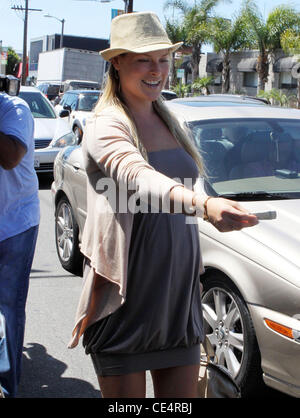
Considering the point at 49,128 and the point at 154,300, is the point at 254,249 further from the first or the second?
the point at 49,128

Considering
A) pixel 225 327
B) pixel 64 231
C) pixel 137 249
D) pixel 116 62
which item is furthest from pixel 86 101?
pixel 137 249

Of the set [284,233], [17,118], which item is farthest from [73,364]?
[17,118]

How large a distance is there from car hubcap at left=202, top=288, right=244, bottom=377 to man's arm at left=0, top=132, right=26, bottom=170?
1526 millimetres

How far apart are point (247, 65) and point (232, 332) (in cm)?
3221

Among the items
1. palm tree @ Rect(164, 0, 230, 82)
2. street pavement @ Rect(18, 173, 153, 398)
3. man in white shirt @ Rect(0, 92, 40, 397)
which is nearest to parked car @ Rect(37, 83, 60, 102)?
palm tree @ Rect(164, 0, 230, 82)

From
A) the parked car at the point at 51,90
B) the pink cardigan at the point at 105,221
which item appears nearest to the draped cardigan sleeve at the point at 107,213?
the pink cardigan at the point at 105,221

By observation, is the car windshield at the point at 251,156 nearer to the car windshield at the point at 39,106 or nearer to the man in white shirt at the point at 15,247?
the man in white shirt at the point at 15,247

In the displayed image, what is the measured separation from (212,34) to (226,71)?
269 cm

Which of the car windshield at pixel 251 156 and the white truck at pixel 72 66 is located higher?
the white truck at pixel 72 66

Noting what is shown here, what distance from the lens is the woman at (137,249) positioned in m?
1.96

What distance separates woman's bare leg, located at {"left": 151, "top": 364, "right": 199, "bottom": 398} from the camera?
2123 millimetres

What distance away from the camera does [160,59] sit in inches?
85.0

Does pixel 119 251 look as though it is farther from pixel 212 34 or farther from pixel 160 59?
pixel 212 34

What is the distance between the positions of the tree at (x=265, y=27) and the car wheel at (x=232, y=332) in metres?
26.6
